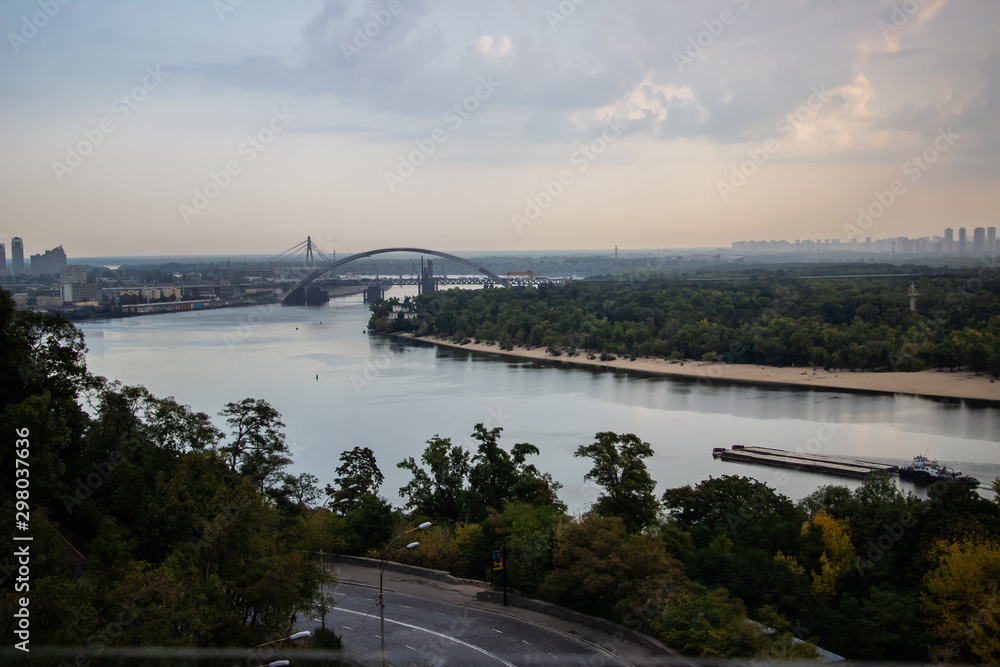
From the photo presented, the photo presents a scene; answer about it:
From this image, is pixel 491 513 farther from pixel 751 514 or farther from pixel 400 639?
pixel 751 514

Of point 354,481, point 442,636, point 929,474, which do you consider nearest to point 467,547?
point 442,636

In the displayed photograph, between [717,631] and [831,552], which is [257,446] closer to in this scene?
[717,631]

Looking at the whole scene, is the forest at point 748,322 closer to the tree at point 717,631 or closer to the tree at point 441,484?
the tree at point 441,484

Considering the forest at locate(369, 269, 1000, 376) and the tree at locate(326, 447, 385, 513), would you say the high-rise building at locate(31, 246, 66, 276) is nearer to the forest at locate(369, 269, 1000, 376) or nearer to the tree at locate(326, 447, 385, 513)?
the forest at locate(369, 269, 1000, 376)

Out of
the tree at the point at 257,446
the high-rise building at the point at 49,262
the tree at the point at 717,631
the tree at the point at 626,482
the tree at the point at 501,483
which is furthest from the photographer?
the high-rise building at the point at 49,262

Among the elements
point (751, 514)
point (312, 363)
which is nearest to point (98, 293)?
point (312, 363)

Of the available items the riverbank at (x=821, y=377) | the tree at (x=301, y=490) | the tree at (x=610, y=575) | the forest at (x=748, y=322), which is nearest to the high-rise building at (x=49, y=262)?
the forest at (x=748, y=322)
